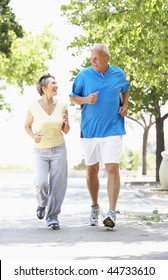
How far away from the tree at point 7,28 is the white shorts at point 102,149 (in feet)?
74.7

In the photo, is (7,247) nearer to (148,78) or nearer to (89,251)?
(89,251)

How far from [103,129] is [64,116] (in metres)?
0.51

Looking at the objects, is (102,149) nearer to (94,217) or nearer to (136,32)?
(94,217)

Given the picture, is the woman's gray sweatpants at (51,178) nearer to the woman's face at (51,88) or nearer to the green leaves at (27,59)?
the woman's face at (51,88)

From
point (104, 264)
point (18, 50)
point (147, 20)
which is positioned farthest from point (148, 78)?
point (18, 50)

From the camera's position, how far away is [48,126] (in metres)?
10.4

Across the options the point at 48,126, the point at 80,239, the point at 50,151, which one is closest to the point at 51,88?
the point at 48,126

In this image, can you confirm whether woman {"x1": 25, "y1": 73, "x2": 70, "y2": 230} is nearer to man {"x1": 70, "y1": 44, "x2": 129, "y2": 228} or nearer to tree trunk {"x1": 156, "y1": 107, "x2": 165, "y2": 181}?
man {"x1": 70, "y1": 44, "x2": 129, "y2": 228}

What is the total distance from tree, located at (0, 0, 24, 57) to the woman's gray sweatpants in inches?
897

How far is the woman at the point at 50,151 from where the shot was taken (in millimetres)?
10445

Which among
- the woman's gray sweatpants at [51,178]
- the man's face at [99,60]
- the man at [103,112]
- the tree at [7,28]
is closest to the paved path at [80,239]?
the woman's gray sweatpants at [51,178]

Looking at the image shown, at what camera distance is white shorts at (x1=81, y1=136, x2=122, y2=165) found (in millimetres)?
10352

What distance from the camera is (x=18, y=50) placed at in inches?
1759

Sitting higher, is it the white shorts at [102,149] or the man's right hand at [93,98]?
the man's right hand at [93,98]
